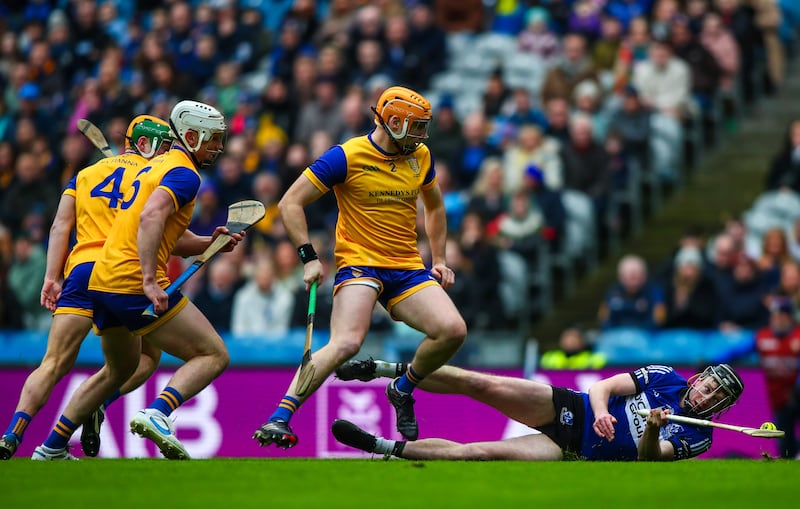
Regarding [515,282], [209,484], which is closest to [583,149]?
[515,282]

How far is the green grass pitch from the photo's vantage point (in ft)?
24.5

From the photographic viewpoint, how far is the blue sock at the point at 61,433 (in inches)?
406

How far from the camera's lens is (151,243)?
9.68 m

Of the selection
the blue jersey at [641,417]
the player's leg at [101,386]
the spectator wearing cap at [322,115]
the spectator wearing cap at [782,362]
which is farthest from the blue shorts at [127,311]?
the spectator wearing cap at [322,115]

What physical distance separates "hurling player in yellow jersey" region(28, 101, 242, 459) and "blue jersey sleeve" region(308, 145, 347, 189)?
733mm

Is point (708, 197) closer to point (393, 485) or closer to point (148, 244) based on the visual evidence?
point (148, 244)

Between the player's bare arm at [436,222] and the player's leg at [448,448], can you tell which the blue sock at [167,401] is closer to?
the player's leg at [448,448]

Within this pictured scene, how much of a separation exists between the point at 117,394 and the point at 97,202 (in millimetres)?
1541

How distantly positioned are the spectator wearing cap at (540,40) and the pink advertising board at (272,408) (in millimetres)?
6549

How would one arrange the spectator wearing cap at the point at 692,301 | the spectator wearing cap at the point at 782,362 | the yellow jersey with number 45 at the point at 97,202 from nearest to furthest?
1. the yellow jersey with number 45 at the point at 97,202
2. the spectator wearing cap at the point at 782,362
3. the spectator wearing cap at the point at 692,301

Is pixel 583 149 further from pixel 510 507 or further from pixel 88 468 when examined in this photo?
pixel 510 507

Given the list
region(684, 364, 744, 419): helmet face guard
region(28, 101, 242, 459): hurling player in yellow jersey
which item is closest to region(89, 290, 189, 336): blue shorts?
region(28, 101, 242, 459): hurling player in yellow jersey

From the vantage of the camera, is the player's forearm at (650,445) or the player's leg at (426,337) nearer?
the player's forearm at (650,445)

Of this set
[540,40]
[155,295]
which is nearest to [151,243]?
[155,295]
